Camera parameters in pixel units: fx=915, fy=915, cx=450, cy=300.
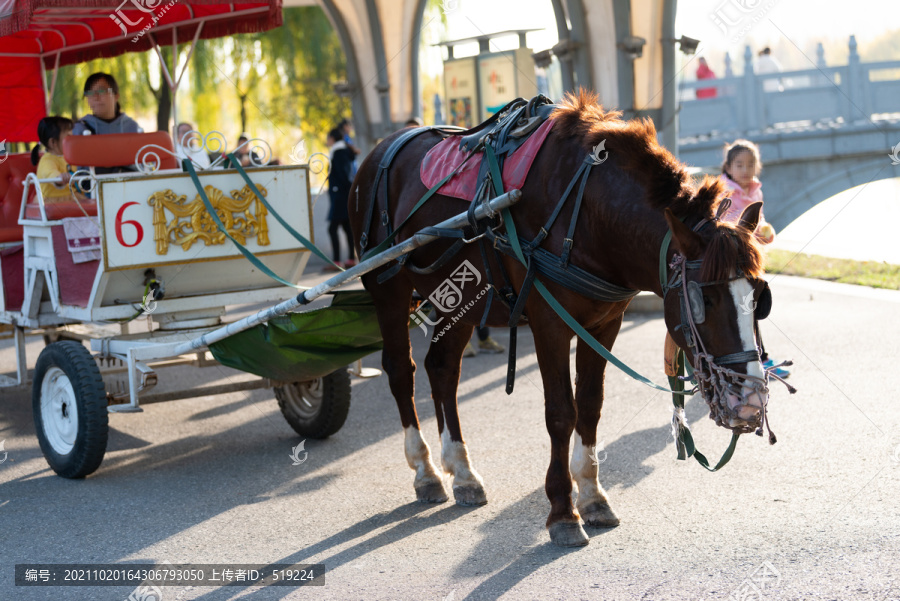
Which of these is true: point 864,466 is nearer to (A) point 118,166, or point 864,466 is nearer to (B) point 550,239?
(B) point 550,239

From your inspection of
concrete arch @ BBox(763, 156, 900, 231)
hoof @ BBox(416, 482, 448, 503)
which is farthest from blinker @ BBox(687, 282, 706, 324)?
concrete arch @ BBox(763, 156, 900, 231)

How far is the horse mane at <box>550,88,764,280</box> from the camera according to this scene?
3.34 m

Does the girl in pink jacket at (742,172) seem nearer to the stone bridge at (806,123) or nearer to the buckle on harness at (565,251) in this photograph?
the buckle on harness at (565,251)

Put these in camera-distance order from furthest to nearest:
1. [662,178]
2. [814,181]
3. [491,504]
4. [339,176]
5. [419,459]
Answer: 1. [814,181]
2. [339,176]
3. [419,459]
4. [491,504]
5. [662,178]

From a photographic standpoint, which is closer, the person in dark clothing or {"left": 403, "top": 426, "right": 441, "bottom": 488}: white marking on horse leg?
{"left": 403, "top": 426, "right": 441, "bottom": 488}: white marking on horse leg

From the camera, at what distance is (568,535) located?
13.2 feet

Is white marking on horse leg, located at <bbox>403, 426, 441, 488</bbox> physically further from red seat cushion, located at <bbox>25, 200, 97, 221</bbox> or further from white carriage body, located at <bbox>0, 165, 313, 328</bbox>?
red seat cushion, located at <bbox>25, 200, 97, 221</bbox>

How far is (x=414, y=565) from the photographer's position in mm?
3941

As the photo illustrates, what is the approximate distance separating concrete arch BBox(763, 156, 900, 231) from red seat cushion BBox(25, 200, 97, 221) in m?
17.4

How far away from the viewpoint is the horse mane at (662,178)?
10.9 feet

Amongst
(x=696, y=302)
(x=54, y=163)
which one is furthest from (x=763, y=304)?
(x=54, y=163)

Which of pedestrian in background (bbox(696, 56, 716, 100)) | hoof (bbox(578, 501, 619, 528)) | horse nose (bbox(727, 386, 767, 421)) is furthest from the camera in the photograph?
pedestrian in background (bbox(696, 56, 716, 100))

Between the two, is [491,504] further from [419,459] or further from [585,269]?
[585,269]

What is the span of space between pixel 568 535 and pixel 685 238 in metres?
1.46
